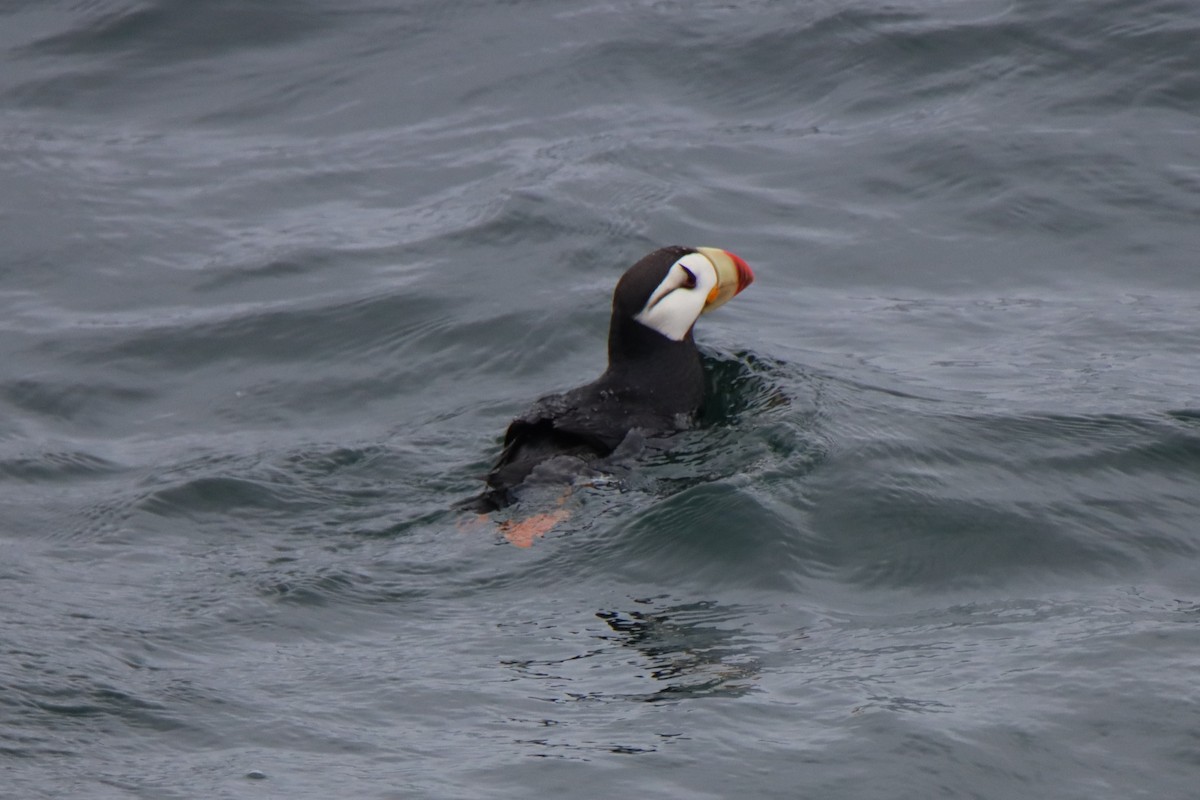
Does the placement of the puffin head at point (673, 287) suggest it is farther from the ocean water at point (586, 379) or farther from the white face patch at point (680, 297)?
the ocean water at point (586, 379)

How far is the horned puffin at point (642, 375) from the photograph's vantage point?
6508 millimetres

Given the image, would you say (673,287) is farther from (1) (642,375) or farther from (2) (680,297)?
(1) (642,375)

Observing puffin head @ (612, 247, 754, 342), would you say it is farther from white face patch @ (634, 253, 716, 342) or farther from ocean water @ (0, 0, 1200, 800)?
ocean water @ (0, 0, 1200, 800)

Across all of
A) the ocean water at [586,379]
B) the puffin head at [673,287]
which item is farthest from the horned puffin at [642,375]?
the ocean water at [586,379]

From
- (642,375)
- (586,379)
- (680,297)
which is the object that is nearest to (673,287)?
(680,297)

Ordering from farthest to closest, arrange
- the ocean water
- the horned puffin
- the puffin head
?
the puffin head, the horned puffin, the ocean water

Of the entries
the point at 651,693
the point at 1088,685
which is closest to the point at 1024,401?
the point at 1088,685

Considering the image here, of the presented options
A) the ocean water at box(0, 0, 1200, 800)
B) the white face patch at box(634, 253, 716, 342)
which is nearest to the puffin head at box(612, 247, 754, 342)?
the white face patch at box(634, 253, 716, 342)

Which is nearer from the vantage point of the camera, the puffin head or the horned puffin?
the horned puffin

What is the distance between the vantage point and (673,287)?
707cm

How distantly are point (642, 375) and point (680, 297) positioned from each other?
0.41 m

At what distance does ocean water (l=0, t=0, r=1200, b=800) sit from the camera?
4609mm

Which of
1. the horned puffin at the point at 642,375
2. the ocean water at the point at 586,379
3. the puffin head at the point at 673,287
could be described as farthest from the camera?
the puffin head at the point at 673,287

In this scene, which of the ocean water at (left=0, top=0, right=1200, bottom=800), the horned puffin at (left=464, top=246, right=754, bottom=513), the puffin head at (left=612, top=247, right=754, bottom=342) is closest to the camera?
the ocean water at (left=0, top=0, right=1200, bottom=800)
